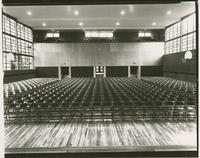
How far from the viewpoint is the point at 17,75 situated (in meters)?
23.3

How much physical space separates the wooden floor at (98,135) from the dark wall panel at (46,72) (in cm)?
2167

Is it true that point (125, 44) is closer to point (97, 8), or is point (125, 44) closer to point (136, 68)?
point (136, 68)

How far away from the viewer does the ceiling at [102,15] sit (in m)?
18.4

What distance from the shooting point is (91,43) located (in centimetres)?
2972

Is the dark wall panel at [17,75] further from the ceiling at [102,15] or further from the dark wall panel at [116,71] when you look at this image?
the dark wall panel at [116,71]

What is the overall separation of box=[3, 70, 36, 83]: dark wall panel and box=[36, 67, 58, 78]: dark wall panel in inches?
35.6

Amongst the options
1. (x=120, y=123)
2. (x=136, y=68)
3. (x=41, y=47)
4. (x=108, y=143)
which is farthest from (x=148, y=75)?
(x=108, y=143)

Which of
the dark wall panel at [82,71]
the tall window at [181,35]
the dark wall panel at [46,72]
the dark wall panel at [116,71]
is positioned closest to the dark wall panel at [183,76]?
the tall window at [181,35]

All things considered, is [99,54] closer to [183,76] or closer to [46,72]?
[46,72]

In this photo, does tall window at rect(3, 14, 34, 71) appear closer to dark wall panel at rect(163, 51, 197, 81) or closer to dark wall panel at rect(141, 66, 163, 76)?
dark wall panel at rect(141, 66, 163, 76)

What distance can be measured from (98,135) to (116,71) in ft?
77.9

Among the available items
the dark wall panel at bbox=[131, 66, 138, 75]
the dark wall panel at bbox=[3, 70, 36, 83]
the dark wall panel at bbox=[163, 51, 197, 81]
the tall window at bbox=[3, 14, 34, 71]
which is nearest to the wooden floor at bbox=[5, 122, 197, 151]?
the dark wall panel at bbox=[3, 70, 36, 83]

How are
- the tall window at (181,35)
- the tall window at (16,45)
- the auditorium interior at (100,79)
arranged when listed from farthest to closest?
1. the tall window at (181,35)
2. the tall window at (16,45)
3. the auditorium interior at (100,79)

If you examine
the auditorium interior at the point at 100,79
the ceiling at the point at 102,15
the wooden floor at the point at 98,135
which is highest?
the ceiling at the point at 102,15
